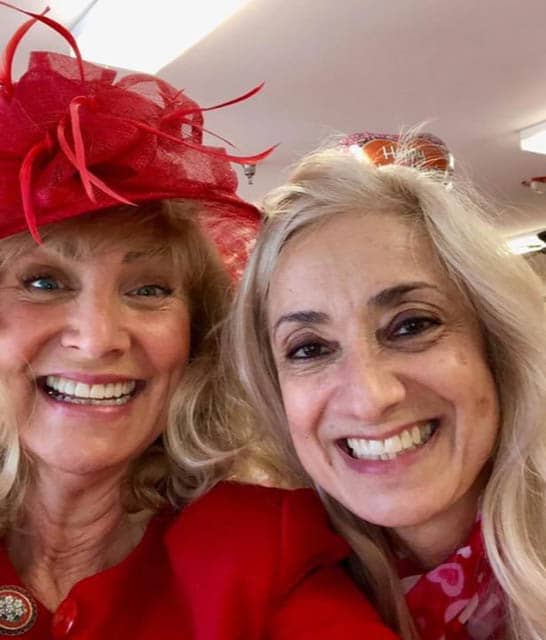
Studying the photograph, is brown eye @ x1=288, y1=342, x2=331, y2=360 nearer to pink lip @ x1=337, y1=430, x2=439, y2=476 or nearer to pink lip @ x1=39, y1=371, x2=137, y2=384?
pink lip @ x1=337, y1=430, x2=439, y2=476

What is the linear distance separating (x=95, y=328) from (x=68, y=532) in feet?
1.12

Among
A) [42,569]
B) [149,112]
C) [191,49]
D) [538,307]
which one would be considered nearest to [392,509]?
[538,307]

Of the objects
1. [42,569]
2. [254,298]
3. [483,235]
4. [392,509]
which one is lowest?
[42,569]

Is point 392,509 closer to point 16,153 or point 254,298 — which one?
point 254,298

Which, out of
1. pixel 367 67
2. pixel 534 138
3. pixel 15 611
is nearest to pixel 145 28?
pixel 367 67

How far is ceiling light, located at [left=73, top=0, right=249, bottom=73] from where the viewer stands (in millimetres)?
2662

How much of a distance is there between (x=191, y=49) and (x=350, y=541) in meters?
2.43

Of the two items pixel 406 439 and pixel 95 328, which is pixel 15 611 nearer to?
pixel 95 328

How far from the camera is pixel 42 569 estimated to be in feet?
3.88

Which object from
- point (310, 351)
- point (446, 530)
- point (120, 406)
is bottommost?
point (446, 530)

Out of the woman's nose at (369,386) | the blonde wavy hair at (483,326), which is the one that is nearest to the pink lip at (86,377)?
the blonde wavy hair at (483,326)

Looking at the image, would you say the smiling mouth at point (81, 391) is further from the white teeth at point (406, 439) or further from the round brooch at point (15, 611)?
the white teeth at point (406, 439)

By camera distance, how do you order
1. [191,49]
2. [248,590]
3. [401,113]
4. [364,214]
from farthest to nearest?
[401,113], [191,49], [364,214], [248,590]

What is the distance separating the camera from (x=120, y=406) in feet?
3.77
